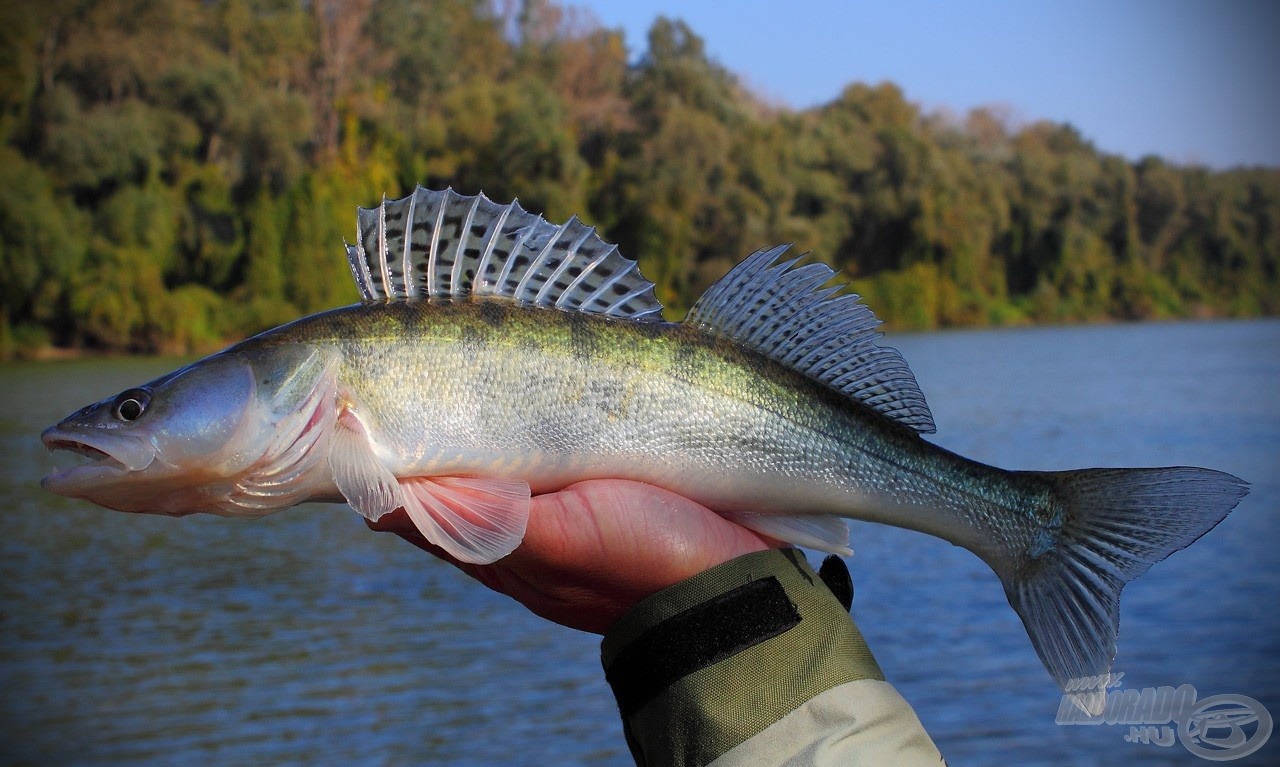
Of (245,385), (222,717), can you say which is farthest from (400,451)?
(222,717)

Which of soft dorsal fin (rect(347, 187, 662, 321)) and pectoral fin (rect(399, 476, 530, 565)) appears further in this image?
soft dorsal fin (rect(347, 187, 662, 321))

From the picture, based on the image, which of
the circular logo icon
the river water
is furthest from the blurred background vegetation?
the circular logo icon

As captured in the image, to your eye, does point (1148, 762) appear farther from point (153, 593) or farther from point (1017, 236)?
point (1017, 236)

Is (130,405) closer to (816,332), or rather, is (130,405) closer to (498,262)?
(498,262)

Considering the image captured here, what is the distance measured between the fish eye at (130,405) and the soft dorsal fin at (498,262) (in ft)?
1.90

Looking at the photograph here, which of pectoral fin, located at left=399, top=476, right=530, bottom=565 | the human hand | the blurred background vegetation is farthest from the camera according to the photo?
the blurred background vegetation

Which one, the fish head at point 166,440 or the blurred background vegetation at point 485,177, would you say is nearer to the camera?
the fish head at point 166,440

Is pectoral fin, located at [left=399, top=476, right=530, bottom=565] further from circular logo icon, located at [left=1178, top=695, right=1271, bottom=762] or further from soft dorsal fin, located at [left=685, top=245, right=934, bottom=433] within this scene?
circular logo icon, located at [left=1178, top=695, right=1271, bottom=762]

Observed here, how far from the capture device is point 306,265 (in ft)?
166

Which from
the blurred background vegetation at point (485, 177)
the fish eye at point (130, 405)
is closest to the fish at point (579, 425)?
the fish eye at point (130, 405)

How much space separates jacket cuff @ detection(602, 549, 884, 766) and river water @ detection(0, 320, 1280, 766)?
820cm

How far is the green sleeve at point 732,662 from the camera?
8.68 ft

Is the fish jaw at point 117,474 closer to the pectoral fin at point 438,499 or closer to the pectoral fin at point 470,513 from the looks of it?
the pectoral fin at point 438,499

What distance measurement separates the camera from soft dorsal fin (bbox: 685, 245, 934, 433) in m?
3.13
